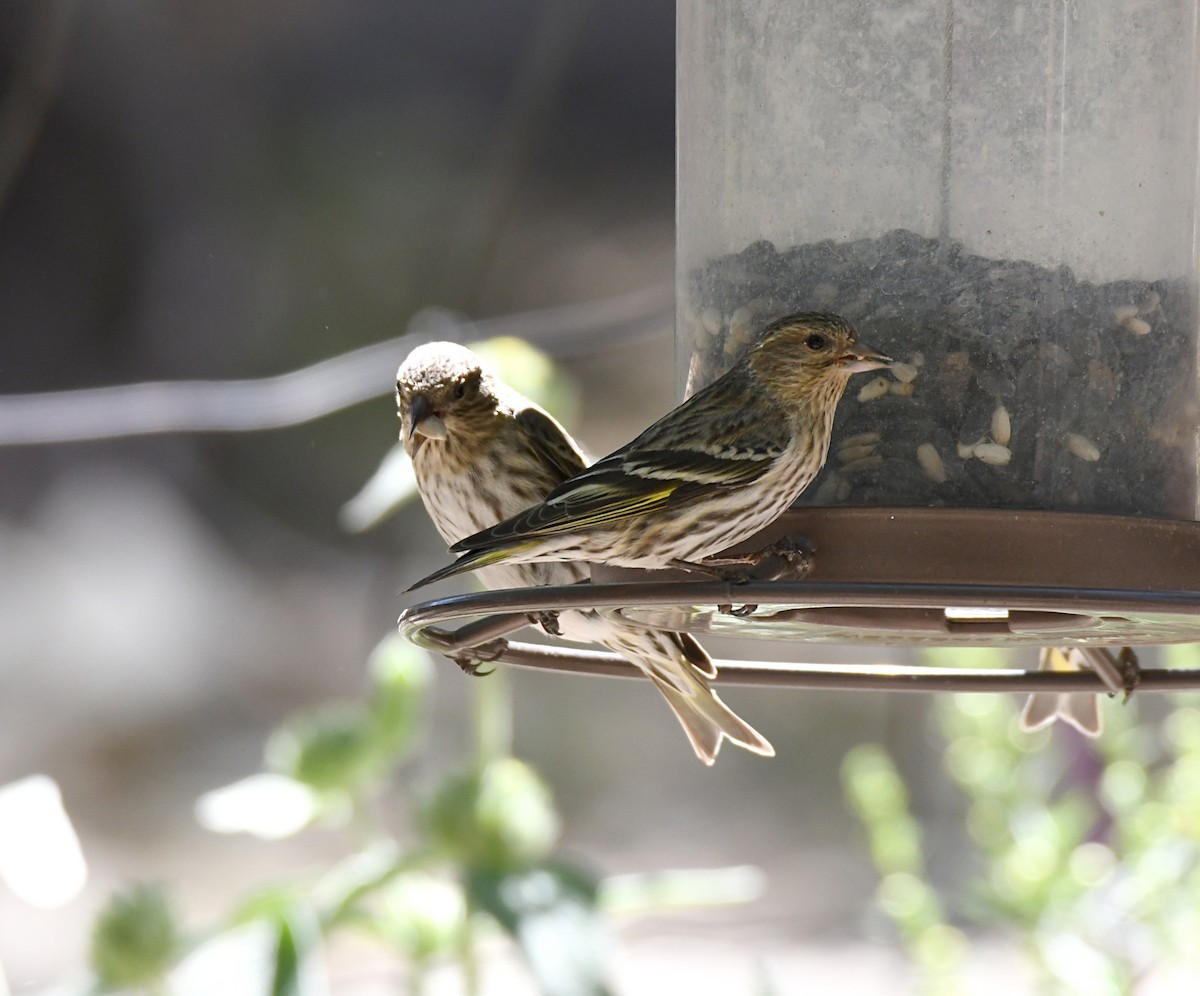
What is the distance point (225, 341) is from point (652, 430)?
7968 millimetres

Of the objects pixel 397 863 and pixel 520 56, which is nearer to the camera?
pixel 397 863

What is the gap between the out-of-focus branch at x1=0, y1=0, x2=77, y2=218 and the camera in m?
8.84

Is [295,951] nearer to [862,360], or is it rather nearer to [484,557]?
[484,557]

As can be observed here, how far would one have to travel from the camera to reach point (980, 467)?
336cm

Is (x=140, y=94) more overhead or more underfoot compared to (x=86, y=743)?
more overhead

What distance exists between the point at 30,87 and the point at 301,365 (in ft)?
8.21

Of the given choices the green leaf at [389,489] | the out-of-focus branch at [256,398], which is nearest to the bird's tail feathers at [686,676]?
the green leaf at [389,489]

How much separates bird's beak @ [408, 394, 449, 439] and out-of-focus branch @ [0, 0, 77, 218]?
491 cm

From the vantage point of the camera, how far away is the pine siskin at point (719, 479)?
3332 mm

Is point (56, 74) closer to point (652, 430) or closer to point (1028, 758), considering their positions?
point (1028, 758)

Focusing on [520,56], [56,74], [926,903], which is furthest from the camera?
[520,56]

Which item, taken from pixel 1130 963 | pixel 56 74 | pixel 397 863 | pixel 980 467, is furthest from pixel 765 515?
pixel 56 74

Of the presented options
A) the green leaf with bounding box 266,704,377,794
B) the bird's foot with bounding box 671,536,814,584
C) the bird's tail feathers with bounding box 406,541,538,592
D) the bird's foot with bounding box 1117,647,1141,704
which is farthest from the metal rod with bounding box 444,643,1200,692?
the green leaf with bounding box 266,704,377,794

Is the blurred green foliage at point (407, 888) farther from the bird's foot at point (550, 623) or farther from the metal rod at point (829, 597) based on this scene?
the metal rod at point (829, 597)
